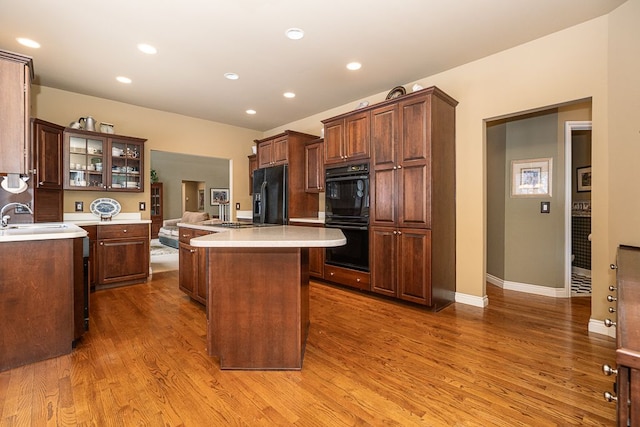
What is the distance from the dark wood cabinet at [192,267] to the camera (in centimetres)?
300

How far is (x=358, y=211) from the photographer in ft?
12.0

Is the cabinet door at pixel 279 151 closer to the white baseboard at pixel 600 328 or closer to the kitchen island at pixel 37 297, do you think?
the kitchen island at pixel 37 297

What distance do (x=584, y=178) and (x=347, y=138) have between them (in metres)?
4.03

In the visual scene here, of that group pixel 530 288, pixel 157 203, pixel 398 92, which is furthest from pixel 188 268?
pixel 157 203

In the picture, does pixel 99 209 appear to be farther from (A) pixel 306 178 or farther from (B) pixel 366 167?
(B) pixel 366 167

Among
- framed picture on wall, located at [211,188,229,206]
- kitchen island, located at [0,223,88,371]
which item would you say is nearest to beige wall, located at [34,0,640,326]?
kitchen island, located at [0,223,88,371]

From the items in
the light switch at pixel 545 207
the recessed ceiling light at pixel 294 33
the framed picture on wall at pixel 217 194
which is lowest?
the light switch at pixel 545 207

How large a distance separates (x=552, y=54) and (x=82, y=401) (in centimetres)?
433

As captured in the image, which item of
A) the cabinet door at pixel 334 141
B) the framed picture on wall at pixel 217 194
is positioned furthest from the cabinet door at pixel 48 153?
the framed picture on wall at pixel 217 194

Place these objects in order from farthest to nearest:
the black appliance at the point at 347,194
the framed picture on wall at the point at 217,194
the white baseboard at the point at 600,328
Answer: the framed picture on wall at the point at 217,194, the black appliance at the point at 347,194, the white baseboard at the point at 600,328

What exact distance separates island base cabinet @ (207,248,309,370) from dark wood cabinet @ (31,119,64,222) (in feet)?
10.1

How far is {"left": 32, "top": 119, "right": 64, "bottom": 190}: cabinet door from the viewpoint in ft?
11.4

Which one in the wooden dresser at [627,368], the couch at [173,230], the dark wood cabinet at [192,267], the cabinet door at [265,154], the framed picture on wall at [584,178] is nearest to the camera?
the wooden dresser at [627,368]

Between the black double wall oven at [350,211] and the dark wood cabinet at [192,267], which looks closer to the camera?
the dark wood cabinet at [192,267]
